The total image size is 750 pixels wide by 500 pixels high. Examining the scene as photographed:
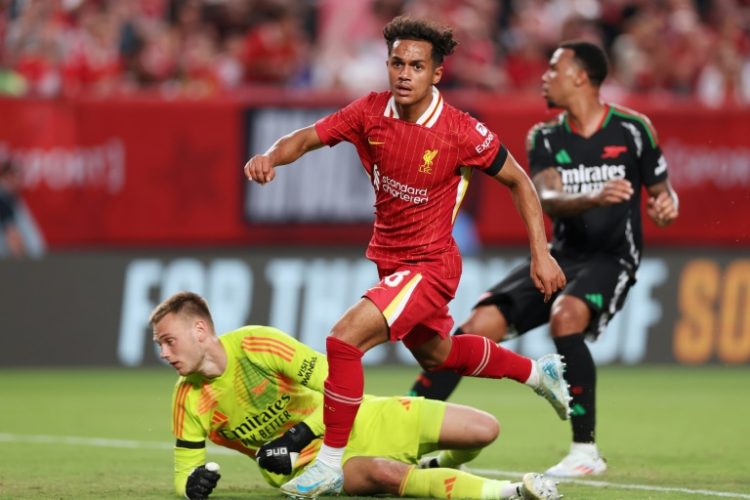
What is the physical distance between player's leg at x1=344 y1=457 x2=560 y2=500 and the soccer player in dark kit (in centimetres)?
148

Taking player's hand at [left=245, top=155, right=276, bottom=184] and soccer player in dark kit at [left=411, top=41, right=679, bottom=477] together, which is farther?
soccer player in dark kit at [left=411, top=41, right=679, bottom=477]

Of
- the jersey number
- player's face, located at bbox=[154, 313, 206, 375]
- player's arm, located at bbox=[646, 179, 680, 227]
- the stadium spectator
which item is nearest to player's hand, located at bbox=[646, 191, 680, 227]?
player's arm, located at bbox=[646, 179, 680, 227]

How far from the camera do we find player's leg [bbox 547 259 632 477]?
7.79 m

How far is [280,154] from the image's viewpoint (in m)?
6.68

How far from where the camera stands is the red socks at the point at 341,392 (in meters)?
6.31

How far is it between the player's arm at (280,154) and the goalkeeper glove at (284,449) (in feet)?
3.78

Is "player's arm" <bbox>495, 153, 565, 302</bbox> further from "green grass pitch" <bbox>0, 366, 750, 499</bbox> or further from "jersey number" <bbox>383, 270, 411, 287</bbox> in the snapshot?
"green grass pitch" <bbox>0, 366, 750, 499</bbox>

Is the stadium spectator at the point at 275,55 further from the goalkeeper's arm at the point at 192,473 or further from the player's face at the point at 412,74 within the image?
the goalkeeper's arm at the point at 192,473

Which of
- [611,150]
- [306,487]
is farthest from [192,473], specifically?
[611,150]

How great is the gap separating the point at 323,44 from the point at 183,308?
978cm

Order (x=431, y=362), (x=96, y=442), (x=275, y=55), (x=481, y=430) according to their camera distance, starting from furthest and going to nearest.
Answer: (x=275, y=55) < (x=96, y=442) < (x=431, y=362) < (x=481, y=430)

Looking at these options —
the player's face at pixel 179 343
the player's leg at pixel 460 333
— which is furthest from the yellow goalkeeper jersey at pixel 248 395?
the player's leg at pixel 460 333

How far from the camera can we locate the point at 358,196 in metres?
14.3

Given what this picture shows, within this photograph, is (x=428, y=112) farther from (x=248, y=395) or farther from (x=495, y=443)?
(x=495, y=443)
